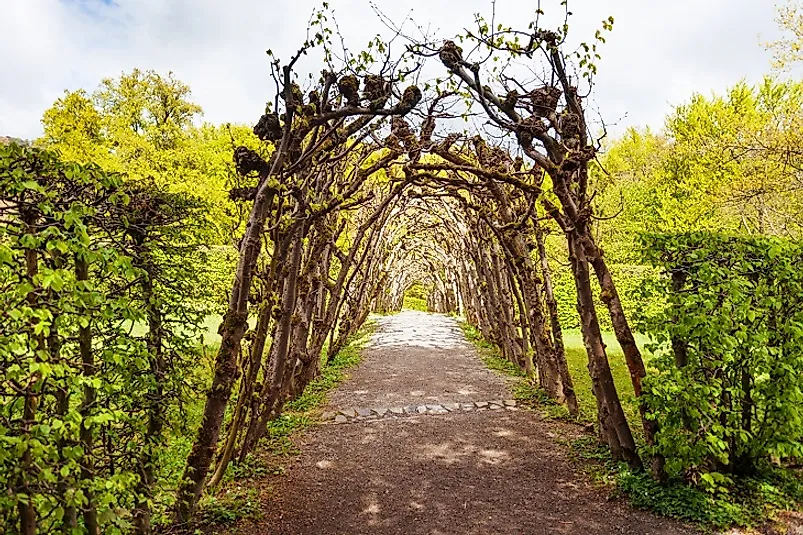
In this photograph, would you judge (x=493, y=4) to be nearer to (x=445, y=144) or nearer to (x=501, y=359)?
(x=445, y=144)

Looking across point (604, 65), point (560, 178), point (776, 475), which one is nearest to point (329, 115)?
point (560, 178)

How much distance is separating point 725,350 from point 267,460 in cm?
420

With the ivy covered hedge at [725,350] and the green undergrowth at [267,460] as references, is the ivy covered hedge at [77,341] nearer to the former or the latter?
the green undergrowth at [267,460]

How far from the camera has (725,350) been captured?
13.1 feet

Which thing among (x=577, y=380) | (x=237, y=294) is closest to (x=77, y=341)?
(x=237, y=294)

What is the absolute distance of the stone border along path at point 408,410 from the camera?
25.4ft

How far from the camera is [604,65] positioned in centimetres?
474

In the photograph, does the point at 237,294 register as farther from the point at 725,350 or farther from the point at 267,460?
the point at 725,350

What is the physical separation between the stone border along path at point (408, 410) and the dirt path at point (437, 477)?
1 centimetres

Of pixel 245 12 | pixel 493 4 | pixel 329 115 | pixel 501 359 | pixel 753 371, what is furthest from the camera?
pixel 501 359

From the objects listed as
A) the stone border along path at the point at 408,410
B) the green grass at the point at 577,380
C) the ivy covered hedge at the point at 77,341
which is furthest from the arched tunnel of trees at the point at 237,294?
the stone border along path at the point at 408,410

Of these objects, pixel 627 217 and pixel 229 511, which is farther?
pixel 627 217

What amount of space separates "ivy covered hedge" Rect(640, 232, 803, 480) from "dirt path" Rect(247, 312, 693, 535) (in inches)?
27.9

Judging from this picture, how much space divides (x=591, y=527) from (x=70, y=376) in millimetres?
3522
